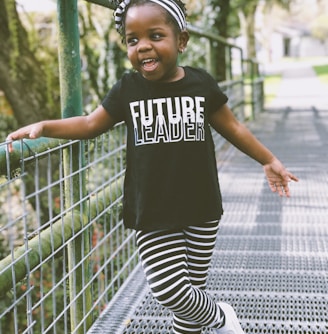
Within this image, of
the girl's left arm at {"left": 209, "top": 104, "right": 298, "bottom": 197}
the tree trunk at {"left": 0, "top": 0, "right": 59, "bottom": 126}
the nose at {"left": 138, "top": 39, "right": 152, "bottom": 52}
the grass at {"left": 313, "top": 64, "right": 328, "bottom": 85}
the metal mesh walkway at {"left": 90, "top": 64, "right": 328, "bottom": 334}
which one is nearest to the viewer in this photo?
the nose at {"left": 138, "top": 39, "right": 152, "bottom": 52}

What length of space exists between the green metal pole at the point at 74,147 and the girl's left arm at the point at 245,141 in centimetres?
55

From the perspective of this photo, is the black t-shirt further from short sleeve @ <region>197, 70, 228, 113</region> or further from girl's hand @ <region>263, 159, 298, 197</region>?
girl's hand @ <region>263, 159, 298, 197</region>

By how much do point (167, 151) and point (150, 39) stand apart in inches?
13.8

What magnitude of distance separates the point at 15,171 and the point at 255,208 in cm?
295

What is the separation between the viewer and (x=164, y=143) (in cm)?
212

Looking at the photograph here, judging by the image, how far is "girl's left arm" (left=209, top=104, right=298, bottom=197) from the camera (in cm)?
229

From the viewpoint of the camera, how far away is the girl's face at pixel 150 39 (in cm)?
Answer: 205

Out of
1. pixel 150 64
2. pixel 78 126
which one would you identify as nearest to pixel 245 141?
pixel 150 64

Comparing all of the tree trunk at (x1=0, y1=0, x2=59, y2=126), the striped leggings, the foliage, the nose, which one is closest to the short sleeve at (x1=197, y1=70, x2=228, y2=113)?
the nose

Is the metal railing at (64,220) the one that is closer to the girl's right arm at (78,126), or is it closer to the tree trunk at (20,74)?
the girl's right arm at (78,126)

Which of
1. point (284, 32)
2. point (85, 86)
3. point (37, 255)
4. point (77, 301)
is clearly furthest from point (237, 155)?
point (284, 32)

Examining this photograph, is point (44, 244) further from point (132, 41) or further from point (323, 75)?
point (323, 75)

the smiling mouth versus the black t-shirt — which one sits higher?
the smiling mouth

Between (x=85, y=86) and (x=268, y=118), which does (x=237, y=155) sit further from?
(x=268, y=118)
